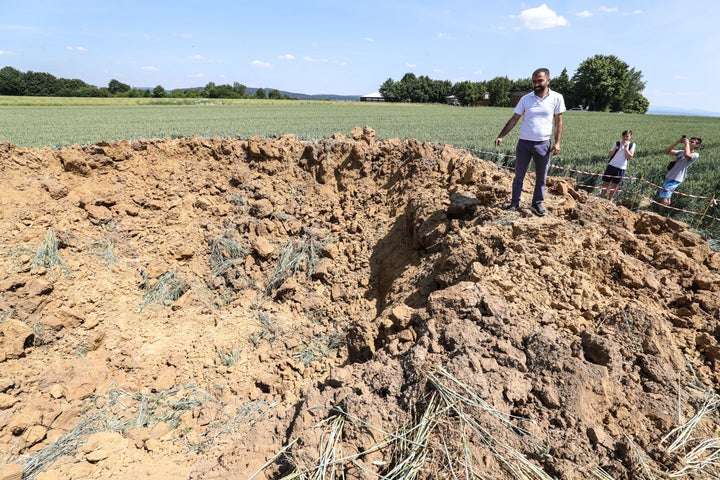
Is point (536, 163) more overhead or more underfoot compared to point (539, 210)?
more overhead

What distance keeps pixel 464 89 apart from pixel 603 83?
2165 cm

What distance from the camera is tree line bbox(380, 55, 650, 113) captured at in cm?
5309

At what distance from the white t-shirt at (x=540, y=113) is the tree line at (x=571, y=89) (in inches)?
2475

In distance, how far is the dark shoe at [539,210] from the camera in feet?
13.2

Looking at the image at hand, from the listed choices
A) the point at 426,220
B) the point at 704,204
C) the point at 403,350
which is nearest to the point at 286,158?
the point at 426,220

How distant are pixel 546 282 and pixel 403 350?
1.40 m

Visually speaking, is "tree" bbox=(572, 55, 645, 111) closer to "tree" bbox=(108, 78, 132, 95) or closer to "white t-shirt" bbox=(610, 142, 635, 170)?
"white t-shirt" bbox=(610, 142, 635, 170)

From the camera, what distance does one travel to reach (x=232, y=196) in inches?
245

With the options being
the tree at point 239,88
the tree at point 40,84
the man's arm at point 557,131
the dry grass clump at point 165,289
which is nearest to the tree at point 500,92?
the tree at point 239,88

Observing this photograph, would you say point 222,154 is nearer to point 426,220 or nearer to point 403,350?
point 426,220

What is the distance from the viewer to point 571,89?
5772 cm

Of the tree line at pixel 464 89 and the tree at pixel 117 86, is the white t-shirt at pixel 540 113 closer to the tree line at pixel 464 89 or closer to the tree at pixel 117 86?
the tree line at pixel 464 89

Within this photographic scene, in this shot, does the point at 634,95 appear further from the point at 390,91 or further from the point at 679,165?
the point at 679,165

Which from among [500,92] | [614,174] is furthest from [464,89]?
[614,174]
